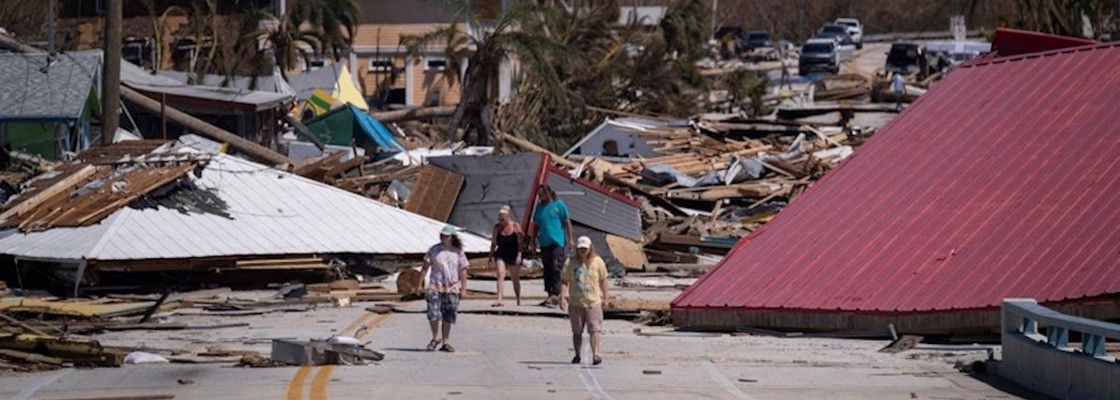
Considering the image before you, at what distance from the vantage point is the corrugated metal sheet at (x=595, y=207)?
32.1 m

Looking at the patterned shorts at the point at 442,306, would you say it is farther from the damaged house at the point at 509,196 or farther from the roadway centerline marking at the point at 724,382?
the damaged house at the point at 509,196

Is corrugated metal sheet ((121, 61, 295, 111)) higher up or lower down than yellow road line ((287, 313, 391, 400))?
lower down

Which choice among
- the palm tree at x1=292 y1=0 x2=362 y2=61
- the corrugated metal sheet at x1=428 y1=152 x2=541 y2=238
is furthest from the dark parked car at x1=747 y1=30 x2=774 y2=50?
the corrugated metal sheet at x1=428 y1=152 x2=541 y2=238

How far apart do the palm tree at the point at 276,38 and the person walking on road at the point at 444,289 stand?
4074 centimetres

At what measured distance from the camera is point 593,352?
17.3 metres

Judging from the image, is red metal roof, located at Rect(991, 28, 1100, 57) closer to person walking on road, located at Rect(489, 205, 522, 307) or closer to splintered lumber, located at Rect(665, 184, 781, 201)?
person walking on road, located at Rect(489, 205, 522, 307)

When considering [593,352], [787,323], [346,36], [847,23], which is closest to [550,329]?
[787,323]

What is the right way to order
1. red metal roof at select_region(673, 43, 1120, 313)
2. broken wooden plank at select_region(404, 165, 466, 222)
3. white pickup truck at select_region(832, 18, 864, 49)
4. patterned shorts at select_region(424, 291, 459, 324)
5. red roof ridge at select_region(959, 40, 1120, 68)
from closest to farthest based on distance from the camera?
patterned shorts at select_region(424, 291, 459, 324) < red metal roof at select_region(673, 43, 1120, 313) < red roof ridge at select_region(959, 40, 1120, 68) < broken wooden plank at select_region(404, 165, 466, 222) < white pickup truck at select_region(832, 18, 864, 49)

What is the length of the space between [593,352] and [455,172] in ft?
50.7

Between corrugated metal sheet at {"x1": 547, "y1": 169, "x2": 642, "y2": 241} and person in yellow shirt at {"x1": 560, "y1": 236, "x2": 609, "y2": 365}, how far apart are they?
14.3 meters

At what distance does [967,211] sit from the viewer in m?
22.0

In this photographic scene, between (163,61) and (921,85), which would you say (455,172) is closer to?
(163,61)

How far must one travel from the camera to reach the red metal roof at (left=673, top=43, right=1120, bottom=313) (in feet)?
65.8

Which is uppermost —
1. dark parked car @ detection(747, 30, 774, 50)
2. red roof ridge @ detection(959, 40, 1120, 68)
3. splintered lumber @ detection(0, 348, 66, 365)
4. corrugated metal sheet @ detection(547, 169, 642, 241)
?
red roof ridge @ detection(959, 40, 1120, 68)
